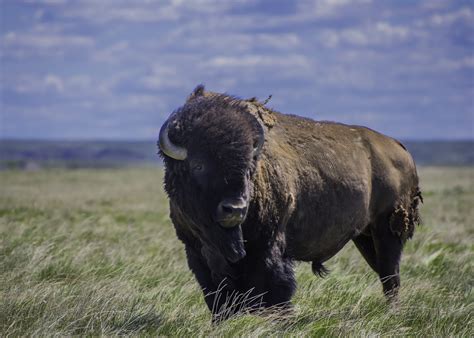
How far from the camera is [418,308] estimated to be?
8.32 m

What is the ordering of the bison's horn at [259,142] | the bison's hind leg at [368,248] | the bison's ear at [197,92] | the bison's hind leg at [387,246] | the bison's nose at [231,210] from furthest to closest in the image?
the bison's hind leg at [368,248] → the bison's hind leg at [387,246] → the bison's ear at [197,92] → the bison's horn at [259,142] → the bison's nose at [231,210]

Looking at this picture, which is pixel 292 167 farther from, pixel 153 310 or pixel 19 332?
pixel 19 332

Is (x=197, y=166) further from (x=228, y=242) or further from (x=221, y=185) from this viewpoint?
(x=228, y=242)

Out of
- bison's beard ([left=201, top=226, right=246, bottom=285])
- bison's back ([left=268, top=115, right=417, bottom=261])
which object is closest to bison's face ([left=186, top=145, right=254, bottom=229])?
bison's beard ([left=201, top=226, right=246, bottom=285])

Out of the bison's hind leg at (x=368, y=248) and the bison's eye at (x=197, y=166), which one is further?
the bison's hind leg at (x=368, y=248)

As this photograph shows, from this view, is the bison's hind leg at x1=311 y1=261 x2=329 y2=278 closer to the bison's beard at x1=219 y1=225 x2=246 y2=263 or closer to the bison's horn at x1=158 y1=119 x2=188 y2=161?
the bison's beard at x1=219 y1=225 x2=246 y2=263

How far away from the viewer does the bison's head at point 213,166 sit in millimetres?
7051

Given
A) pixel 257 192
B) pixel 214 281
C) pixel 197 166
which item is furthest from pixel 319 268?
pixel 197 166

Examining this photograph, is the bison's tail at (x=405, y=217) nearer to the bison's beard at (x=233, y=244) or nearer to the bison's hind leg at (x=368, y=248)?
the bison's hind leg at (x=368, y=248)

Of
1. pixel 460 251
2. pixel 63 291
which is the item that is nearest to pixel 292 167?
pixel 63 291

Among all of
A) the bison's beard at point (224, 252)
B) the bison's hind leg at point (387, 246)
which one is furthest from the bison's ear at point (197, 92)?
the bison's hind leg at point (387, 246)

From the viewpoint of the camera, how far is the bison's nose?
22.6ft

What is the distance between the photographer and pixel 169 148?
7.45m

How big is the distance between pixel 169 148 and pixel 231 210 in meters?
0.95
